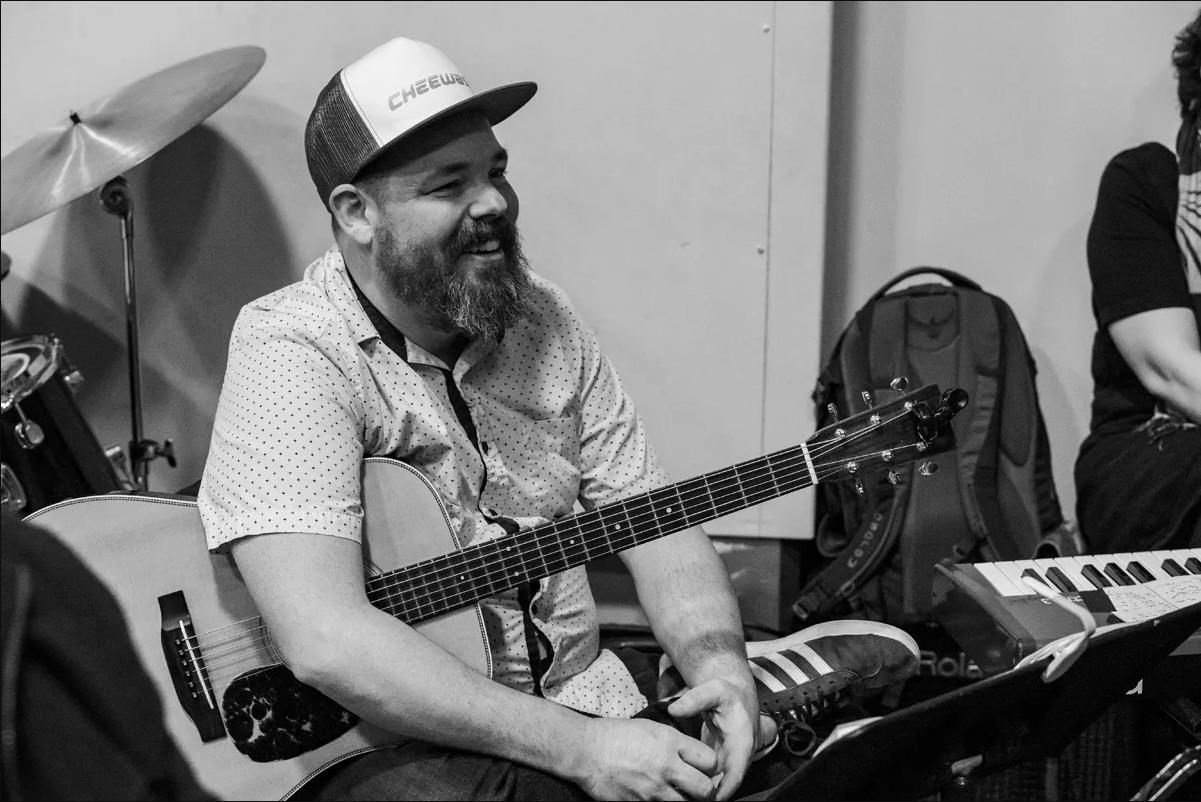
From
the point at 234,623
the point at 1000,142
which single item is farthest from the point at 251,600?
the point at 1000,142

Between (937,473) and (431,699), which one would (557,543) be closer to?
(431,699)

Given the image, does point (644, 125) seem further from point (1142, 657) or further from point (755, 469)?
point (1142, 657)

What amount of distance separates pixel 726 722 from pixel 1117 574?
1.94 ft

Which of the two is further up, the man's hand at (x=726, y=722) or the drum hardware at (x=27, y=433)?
the drum hardware at (x=27, y=433)

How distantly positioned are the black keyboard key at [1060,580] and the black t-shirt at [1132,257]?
749mm

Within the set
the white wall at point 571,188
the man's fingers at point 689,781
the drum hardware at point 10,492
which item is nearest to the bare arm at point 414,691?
A: the man's fingers at point 689,781

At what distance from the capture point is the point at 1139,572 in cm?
160

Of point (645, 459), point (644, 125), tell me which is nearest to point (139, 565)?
point (645, 459)

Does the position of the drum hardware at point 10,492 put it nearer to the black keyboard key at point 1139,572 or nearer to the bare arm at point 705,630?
the bare arm at point 705,630

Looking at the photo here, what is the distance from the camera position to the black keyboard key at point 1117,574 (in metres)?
1.57

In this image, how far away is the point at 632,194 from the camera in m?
2.53

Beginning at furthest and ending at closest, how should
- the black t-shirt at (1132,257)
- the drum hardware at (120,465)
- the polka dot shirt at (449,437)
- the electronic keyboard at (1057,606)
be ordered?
1. the drum hardware at (120,465)
2. the black t-shirt at (1132,257)
3. the polka dot shirt at (449,437)
4. the electronic keyboard at (1057,606)

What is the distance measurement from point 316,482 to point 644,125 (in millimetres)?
1311

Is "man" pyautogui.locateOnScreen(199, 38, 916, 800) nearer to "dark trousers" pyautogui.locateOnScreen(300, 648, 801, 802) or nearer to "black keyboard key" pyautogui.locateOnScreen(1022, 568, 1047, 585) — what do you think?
"dark trousers" pyautogui.locateOnScreen(300, 648, 801, 802)
